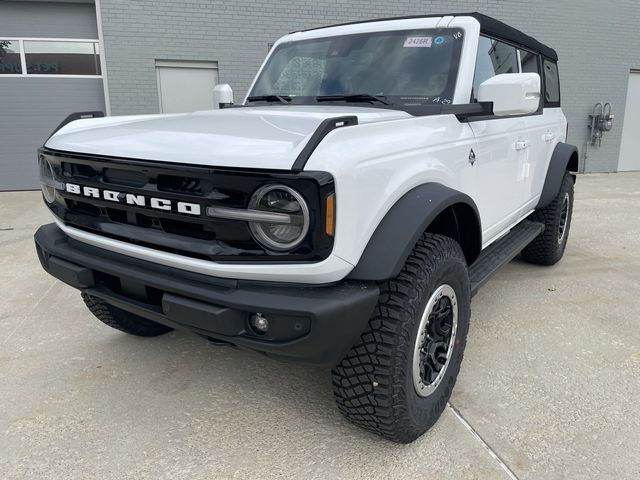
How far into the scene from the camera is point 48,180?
2512 millimetres

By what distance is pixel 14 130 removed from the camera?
8977 millimetres

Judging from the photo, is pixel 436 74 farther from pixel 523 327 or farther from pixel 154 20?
pixel 154 20

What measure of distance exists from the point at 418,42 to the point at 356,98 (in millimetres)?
536

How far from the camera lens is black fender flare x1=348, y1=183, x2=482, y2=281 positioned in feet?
6.00

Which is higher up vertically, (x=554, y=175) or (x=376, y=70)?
(x=376, y=70)

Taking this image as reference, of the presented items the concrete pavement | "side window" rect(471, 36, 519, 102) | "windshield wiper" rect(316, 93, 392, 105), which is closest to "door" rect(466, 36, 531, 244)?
"side window" rect(471, 36, 519, 102)

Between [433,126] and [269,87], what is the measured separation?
5.31 ft

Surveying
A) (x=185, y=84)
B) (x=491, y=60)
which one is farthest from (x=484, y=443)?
(x=185, y=84)

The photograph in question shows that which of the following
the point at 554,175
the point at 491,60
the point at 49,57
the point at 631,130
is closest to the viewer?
the point at 491,60

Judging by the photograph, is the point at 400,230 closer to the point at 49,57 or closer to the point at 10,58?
the point at 49,57

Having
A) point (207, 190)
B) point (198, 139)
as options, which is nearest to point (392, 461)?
point (207, 190)

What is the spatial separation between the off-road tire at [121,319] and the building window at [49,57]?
732 centimetres

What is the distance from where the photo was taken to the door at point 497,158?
2.88 m

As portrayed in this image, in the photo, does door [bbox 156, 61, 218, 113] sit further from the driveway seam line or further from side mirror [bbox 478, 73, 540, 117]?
the driveway seam line
